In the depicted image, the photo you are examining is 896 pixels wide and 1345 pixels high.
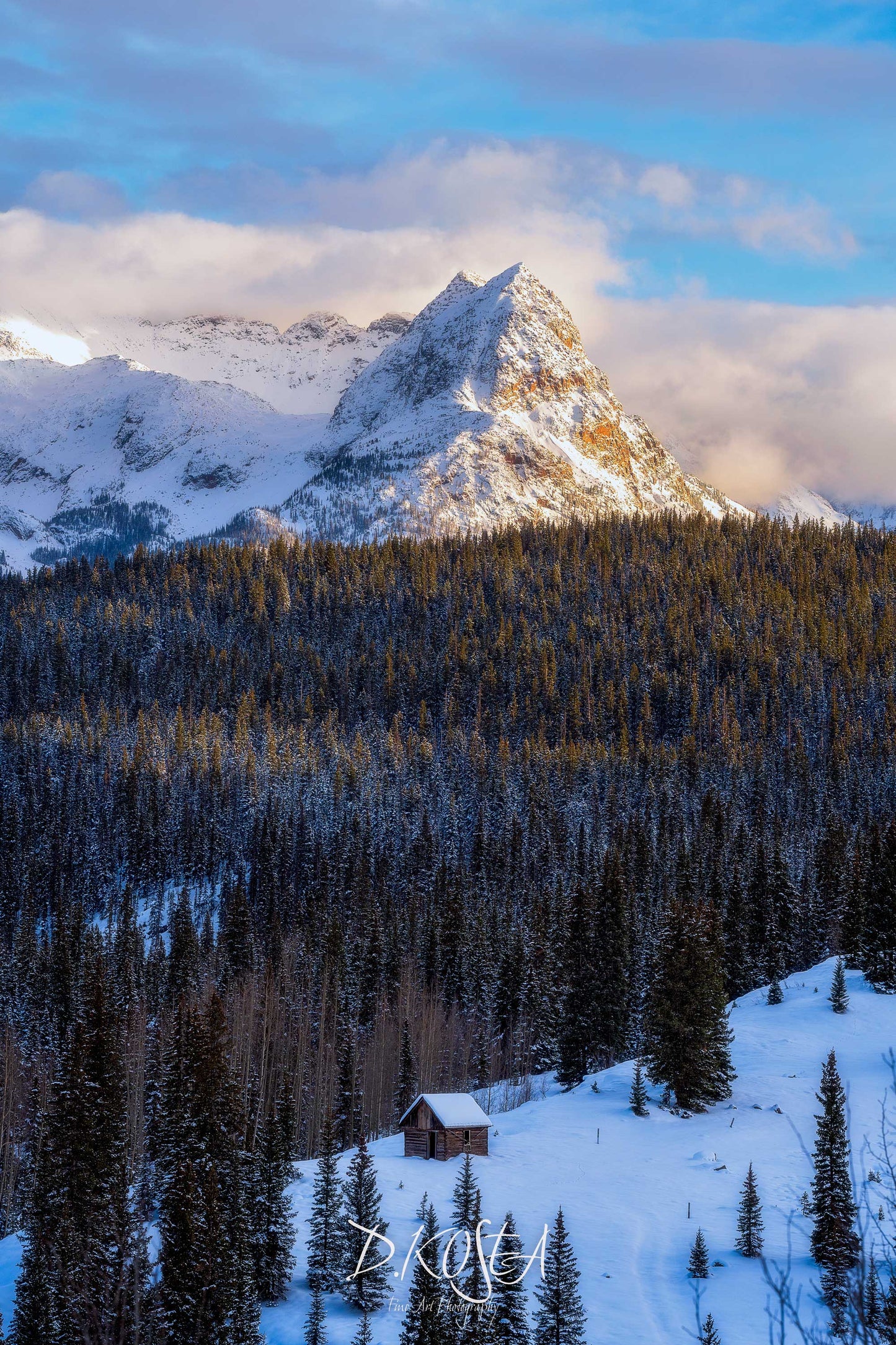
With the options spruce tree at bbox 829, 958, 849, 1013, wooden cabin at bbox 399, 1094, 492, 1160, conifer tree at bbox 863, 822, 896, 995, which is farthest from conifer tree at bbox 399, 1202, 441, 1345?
conifer tree at bbox 863, 822, 896, 995

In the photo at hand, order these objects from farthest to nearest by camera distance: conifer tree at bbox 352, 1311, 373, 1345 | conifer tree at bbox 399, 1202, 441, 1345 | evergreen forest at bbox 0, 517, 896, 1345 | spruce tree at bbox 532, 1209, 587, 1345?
evergreen forest at bbox 0, 517, 896, 1345, conifer tree at bbox 352, 1311, 373, 1345, spruce tree at bbox 532, 1209, 587, 1345, conifer tree at bbox 399, 1202, 441, 1345

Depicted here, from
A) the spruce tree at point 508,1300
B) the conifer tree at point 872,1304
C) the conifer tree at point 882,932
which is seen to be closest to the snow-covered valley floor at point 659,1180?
the conifer tree at point 882,932

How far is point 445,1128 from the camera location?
5325cm

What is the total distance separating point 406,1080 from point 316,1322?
110ft

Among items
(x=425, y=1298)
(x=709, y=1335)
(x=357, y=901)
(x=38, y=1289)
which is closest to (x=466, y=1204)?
(x=425, y=1298)

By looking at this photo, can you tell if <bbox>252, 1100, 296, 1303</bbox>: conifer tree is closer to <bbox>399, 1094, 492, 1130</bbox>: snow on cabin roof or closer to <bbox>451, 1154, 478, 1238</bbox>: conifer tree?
<bbox>451, 1154, 478, 1238</bbox>: conifer tree

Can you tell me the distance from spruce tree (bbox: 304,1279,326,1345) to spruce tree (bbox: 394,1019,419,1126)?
3155cm

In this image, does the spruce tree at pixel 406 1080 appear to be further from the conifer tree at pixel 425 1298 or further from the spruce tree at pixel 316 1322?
the conifer tree at pixel 425 1298

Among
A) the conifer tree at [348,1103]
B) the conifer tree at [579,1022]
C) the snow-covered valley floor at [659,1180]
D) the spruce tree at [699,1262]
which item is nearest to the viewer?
the snow-covered valley floor at [659,1180]

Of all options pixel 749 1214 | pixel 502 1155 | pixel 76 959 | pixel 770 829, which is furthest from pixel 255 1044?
pixel 770 829

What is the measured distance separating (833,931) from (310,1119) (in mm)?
41745

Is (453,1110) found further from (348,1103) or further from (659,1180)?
(348,1103)

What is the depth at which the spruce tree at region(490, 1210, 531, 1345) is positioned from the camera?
118ft

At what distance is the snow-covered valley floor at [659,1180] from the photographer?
4031 cm
